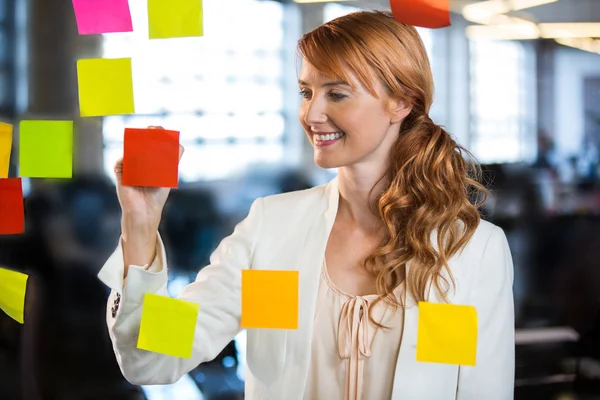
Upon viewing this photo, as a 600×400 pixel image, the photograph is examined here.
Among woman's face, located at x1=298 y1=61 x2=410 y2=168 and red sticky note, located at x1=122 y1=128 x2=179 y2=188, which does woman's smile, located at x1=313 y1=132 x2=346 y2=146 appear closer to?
woman's face, located at x1=298 y1=61 x2=410 y2=168

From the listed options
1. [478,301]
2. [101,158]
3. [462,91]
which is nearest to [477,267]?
[478,301]

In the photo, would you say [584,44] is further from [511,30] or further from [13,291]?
[13,291]

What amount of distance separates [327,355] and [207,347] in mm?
246

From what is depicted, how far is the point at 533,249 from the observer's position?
11.1 feet

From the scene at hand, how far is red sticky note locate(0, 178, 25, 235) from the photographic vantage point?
4.94 feet

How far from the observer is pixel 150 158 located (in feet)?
4.25

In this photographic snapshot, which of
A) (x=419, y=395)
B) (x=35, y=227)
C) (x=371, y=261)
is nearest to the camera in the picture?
(x=419, y=395)

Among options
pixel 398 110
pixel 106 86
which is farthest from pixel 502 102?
pixel 106 86

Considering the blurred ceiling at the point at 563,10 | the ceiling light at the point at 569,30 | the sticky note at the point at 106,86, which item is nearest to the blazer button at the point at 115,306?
the sticky note at the point at 106,86

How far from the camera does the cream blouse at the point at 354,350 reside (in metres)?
1.47

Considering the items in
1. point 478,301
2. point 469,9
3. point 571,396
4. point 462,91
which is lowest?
point 571,396

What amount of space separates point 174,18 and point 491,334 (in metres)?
0.89

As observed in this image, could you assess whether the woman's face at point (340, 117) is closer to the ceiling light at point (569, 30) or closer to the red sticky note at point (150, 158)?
the red sticky note at point (150, 158)

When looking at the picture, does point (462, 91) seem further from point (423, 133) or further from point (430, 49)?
point (423, 133)
